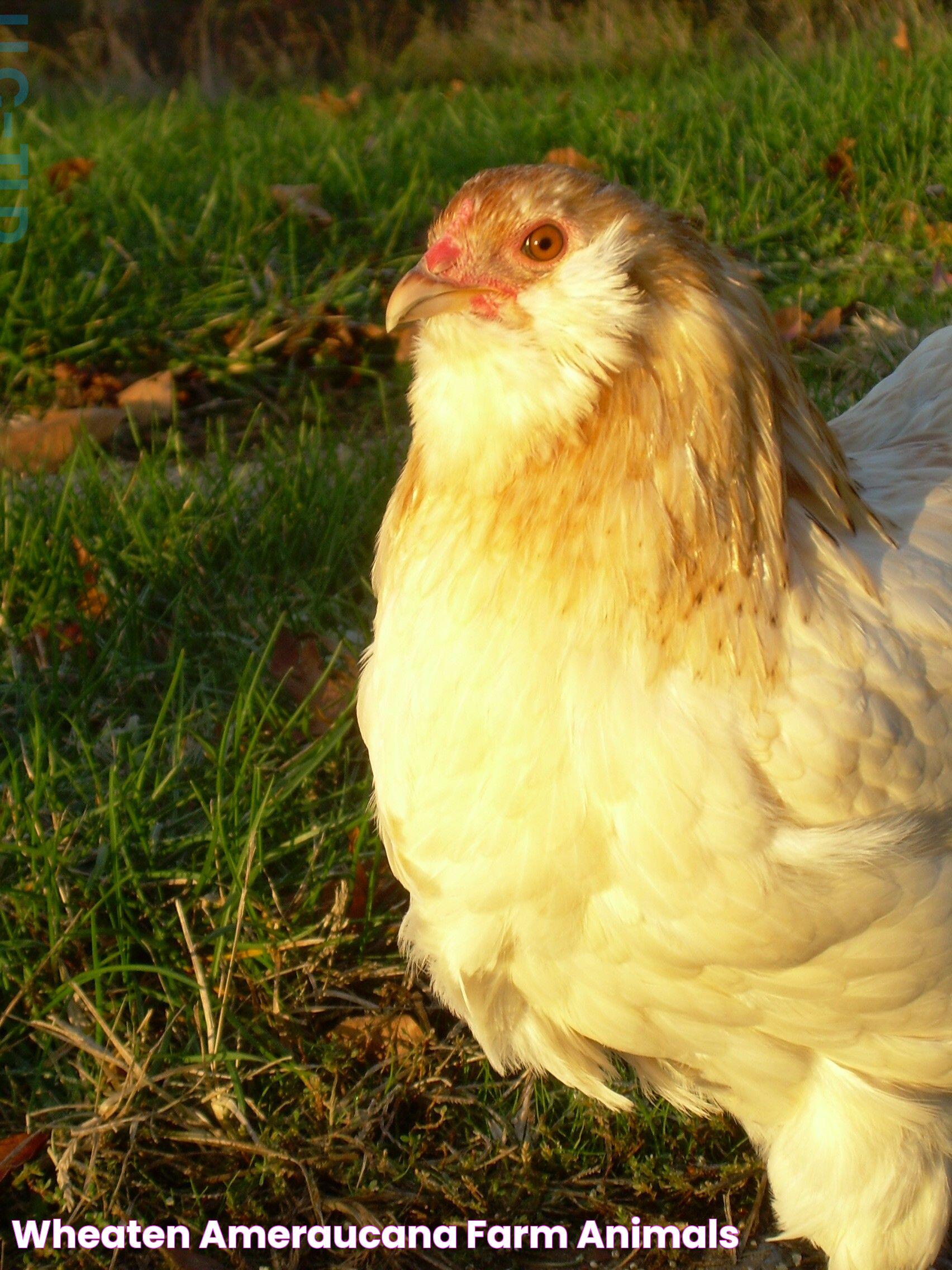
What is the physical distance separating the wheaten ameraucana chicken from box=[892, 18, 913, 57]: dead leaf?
16.5 feet

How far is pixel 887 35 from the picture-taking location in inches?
259

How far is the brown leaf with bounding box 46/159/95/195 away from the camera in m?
4.16

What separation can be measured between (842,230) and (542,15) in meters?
6.48

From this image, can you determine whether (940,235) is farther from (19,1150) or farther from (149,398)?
(19,1150)

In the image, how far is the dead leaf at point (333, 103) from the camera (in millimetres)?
5969

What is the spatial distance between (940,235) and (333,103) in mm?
3225

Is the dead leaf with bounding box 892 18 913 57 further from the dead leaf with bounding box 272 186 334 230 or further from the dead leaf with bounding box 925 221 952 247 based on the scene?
the dead leaf with bounding box 272 186 334 230

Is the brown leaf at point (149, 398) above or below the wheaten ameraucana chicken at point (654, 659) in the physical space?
below

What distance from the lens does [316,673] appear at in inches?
103

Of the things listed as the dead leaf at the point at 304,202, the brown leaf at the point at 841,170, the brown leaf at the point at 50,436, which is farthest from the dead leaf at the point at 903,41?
the brown leaf at the point at 50,436

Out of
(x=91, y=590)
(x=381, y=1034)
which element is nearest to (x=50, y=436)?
(x=91, y=590)

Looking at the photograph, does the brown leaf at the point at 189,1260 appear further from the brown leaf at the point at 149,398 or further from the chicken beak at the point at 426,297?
the brown leaf at the point at 149,398

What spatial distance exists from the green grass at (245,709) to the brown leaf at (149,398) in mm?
116

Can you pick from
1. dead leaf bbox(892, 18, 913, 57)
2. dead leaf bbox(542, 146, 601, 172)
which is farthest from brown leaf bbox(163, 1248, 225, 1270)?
dead leaf bbox(892, 18, 913, 57)
